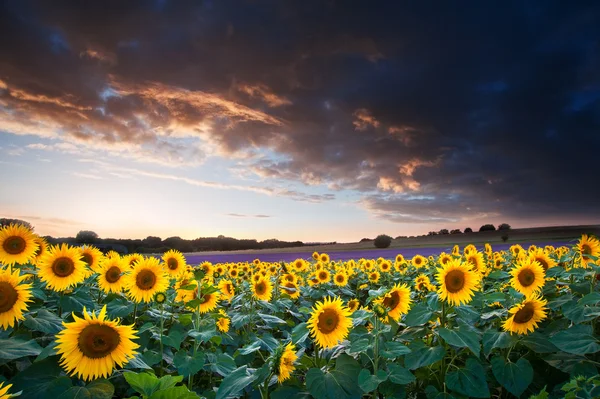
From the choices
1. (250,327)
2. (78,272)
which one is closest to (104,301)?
(78,272)

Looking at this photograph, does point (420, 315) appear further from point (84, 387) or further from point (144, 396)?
point (84, 387)

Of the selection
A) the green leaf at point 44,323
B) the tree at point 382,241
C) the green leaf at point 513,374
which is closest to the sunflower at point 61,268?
the green leaf at point 44,323

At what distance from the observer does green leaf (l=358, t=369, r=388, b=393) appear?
10.6 ft

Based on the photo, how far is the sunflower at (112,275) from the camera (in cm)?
509

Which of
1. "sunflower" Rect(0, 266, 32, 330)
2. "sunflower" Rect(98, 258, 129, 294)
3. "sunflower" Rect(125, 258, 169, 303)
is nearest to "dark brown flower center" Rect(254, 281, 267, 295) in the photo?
"sunflower" Rect(125, 258, 169, 303)

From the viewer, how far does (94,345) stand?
2.90 meters

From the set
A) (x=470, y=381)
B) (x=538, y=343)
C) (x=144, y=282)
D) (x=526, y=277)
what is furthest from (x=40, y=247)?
(x=526, y=277)

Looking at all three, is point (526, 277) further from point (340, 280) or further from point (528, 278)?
point (340, 280)

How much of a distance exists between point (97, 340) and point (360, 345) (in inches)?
85.3

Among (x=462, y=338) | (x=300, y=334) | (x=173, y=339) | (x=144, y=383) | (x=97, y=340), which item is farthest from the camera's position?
(x=173, y=339)

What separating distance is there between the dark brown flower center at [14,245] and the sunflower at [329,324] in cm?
376

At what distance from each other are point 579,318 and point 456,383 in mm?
1363

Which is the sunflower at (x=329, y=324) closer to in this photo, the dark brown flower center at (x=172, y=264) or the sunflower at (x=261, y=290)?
the sunflower at (x=261, y=290)

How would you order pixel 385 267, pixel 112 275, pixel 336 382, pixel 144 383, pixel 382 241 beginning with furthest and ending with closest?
pixel 382 241 → pixel 385 267 → pixel 112 275 → pixel 336 382 → pixel 144 383
